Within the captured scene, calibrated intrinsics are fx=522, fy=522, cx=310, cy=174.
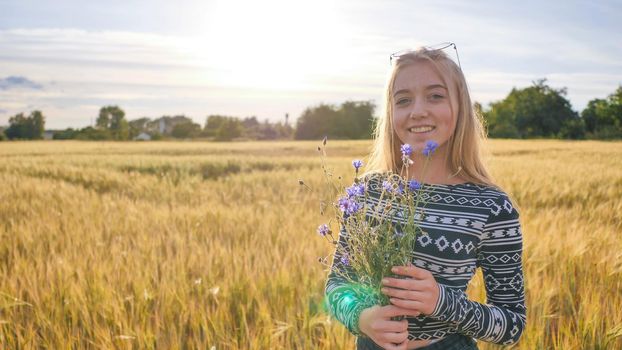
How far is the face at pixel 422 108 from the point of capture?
147cm

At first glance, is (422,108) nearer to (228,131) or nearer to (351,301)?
(351,301)

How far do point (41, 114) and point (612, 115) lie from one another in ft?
216

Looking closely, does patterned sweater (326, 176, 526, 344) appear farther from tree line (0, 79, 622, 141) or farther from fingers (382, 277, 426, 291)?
tree line (0, 79, 622, 141)

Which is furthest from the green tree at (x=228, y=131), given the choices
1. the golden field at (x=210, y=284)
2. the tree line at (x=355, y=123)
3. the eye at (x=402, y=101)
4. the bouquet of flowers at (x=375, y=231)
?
the bouquet of flowers at (x=375, y=231)

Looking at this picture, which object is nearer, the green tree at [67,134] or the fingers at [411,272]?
the fingers at [411,272]

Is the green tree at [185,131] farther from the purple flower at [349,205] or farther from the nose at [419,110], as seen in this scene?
the purple flower at [349,205]

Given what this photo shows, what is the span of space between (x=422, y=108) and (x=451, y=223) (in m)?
0.33

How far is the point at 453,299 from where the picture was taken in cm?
127

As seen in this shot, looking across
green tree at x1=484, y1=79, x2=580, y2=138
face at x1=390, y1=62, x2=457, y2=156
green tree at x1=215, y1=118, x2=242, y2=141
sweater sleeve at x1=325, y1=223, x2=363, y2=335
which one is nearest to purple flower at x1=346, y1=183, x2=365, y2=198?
sweater sleeve at x1=325, y1=223, x2=363, y2=335

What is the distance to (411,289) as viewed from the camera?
1162 mm

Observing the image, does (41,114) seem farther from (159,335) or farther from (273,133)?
(159,335)

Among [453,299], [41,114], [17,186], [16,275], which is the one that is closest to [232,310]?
[16,275]

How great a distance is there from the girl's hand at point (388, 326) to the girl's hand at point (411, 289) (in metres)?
0.02

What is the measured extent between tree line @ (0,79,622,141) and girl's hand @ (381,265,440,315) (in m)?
44.9
